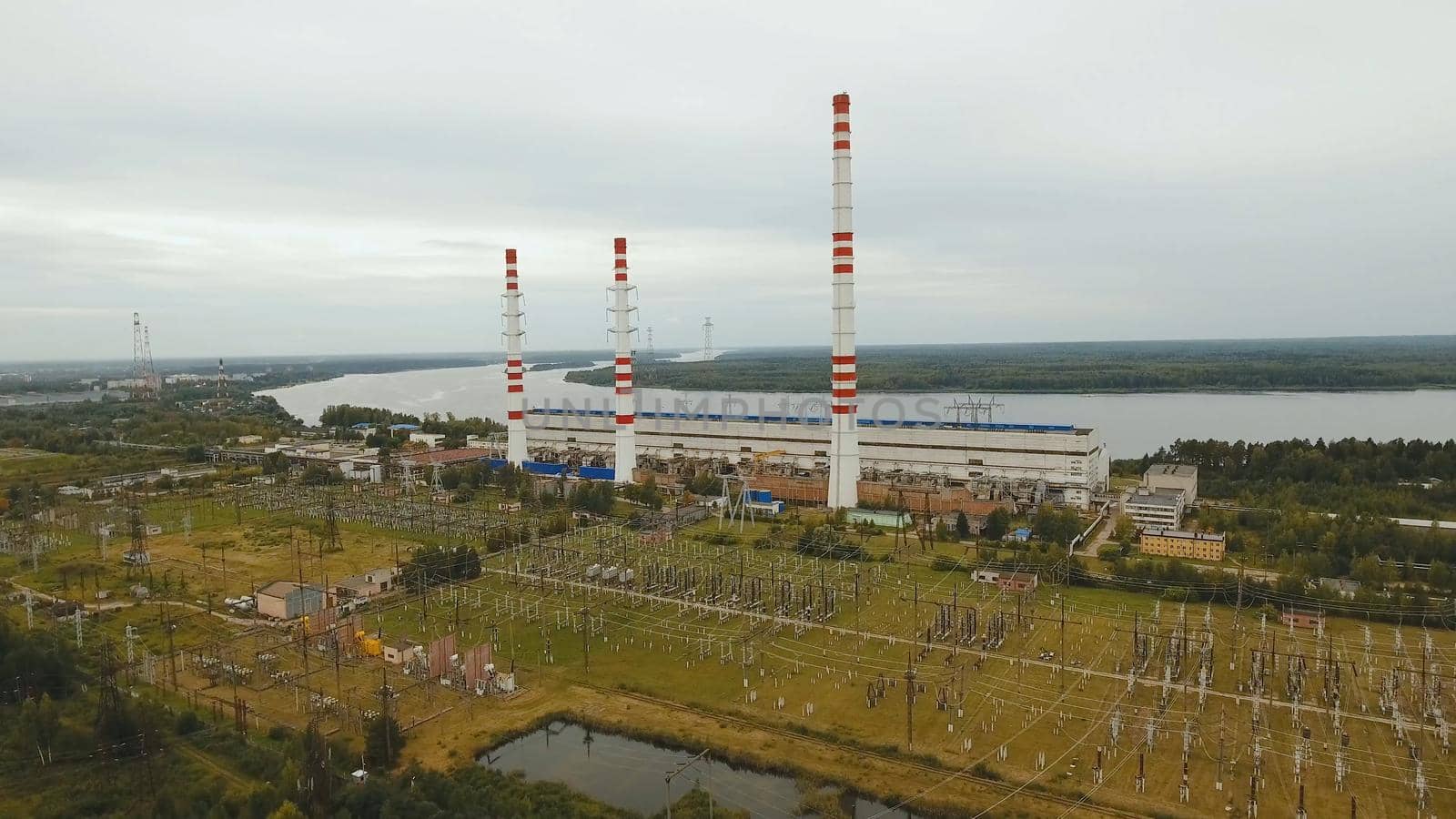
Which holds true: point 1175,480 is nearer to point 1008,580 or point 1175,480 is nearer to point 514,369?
→ point 1008,580

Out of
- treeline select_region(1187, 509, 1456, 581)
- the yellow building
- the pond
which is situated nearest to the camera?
the pond

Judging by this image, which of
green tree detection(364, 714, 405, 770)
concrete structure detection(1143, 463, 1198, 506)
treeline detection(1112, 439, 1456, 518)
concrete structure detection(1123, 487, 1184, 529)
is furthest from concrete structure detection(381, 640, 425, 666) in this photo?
treeline detection(1112, 439, 1456, 518)

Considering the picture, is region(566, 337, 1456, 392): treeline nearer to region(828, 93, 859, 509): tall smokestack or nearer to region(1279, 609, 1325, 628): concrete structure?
region(828, 93, 859, 509): tall smokestack

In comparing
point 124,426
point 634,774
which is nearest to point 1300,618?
point 634,774

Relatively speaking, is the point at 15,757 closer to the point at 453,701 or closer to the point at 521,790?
the point at 453,701

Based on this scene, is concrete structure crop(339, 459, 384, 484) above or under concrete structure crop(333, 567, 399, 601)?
above

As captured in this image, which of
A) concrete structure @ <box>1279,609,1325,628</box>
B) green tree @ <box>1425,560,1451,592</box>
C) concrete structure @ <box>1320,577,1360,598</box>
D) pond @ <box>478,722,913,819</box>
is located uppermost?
green tree @ <box>1425,560,1451,592</box>
